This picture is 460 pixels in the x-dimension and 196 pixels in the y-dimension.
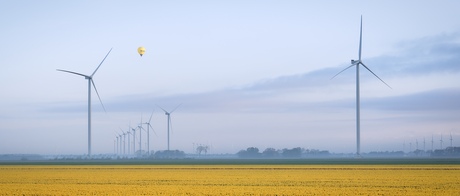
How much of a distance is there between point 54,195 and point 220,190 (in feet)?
30.4

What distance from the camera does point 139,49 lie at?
266 ft

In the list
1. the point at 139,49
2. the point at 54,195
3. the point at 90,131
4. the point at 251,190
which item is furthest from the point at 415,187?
the point at 90,131

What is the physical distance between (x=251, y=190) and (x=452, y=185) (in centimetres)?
1281

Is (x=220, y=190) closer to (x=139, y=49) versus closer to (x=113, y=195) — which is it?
(x=113, y=195)

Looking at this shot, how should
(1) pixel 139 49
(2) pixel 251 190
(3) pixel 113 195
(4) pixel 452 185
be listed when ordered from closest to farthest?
(3) pixel 113 195 < (2) pixel 251 190 < (4) pixel 452 185 < (1) pixel 139 49

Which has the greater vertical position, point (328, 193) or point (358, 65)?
point (358, 65)

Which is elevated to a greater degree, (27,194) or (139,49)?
(139,49)

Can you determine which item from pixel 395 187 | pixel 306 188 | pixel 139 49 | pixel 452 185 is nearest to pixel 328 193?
pixel 306 188

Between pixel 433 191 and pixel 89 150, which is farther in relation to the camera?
pixel 89 150

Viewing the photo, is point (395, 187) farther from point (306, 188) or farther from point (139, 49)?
point (139, 49)

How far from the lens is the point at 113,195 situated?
108 ft

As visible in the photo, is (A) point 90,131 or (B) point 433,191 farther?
(A) point 90,131

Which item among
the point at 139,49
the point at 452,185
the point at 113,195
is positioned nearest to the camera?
the point at 113,195

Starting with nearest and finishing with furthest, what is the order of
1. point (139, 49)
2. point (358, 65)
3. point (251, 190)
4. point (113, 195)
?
point (113, 195) → point (251, 190) → point (139, 49) → point (358, 65)
